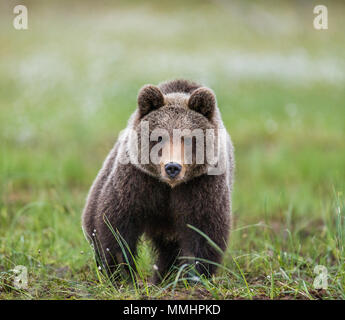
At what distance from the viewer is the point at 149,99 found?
4.14 metres

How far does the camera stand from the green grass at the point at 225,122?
4312mm

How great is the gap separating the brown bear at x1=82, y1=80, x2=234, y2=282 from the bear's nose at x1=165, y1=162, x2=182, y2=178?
0.18 metres

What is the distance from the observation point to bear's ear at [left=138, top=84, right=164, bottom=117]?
4094mm

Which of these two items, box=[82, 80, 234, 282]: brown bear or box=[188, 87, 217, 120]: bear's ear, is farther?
box=[188, 87, 217, 120]: bear's ear

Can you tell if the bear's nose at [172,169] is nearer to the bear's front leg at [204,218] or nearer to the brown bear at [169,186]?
the brown bear at [169,186]

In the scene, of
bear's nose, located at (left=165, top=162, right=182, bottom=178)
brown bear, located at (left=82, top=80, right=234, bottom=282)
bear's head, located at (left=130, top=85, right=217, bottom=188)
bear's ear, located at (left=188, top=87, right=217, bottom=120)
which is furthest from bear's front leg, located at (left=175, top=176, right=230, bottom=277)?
bear's ear, located at (left=188, top=87, right=217, bottom=120)

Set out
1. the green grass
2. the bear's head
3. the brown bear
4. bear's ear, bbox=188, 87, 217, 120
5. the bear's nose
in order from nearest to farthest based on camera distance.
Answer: the bear's nose < the bear's head < the brown bear < bear's ear, bbox=188, 87, 217, 120 < the green grass

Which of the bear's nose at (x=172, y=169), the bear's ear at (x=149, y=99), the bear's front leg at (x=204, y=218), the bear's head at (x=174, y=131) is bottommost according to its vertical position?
the bear's front leg at (x=204, y=218)

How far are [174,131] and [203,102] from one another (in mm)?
362

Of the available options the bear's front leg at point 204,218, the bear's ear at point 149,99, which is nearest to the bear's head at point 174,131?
the bear's ear at point 149,99

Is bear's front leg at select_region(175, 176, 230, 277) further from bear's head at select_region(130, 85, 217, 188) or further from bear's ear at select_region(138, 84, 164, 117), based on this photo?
bear's ear at select_region(138, 84, 164, 117)

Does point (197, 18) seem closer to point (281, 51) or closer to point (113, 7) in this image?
point (113, 7)

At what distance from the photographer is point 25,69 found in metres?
14.6

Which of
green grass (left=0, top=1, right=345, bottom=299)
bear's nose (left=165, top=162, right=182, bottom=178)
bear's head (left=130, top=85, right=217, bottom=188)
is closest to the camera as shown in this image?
bear's nose (left=165, top=162, right=182, bottom=178)
